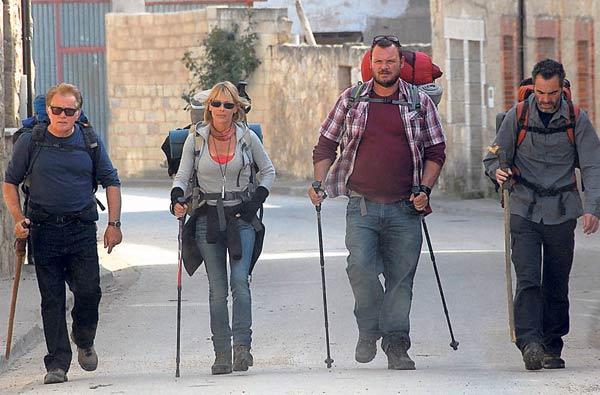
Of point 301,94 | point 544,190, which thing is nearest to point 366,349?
point 544,190

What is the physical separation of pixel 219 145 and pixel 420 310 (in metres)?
3.45

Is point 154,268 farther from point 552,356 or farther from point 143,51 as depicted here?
point 143,51

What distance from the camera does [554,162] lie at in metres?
9.28

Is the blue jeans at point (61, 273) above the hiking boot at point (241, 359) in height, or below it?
above

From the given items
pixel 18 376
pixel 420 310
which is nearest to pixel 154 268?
pixel 420 310

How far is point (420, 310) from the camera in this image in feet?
41.1

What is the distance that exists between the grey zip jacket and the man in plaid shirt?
44 cm

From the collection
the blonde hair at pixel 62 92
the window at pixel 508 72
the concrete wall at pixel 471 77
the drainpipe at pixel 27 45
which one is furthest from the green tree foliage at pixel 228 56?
the blonde hair at pixel 62 92

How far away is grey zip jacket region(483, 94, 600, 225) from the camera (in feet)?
30.3

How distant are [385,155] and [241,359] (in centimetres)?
143

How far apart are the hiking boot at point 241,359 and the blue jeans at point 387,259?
2.21ft

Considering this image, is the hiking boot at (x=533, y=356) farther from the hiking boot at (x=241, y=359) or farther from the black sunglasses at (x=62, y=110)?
the black sunglasses at (x=62, y=110)

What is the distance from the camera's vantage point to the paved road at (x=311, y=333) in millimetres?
8586

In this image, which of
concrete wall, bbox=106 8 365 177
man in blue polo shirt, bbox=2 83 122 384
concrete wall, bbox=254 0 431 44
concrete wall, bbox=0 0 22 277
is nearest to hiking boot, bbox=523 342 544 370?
man in blue polo shirt, bbox=2 83 122 384
